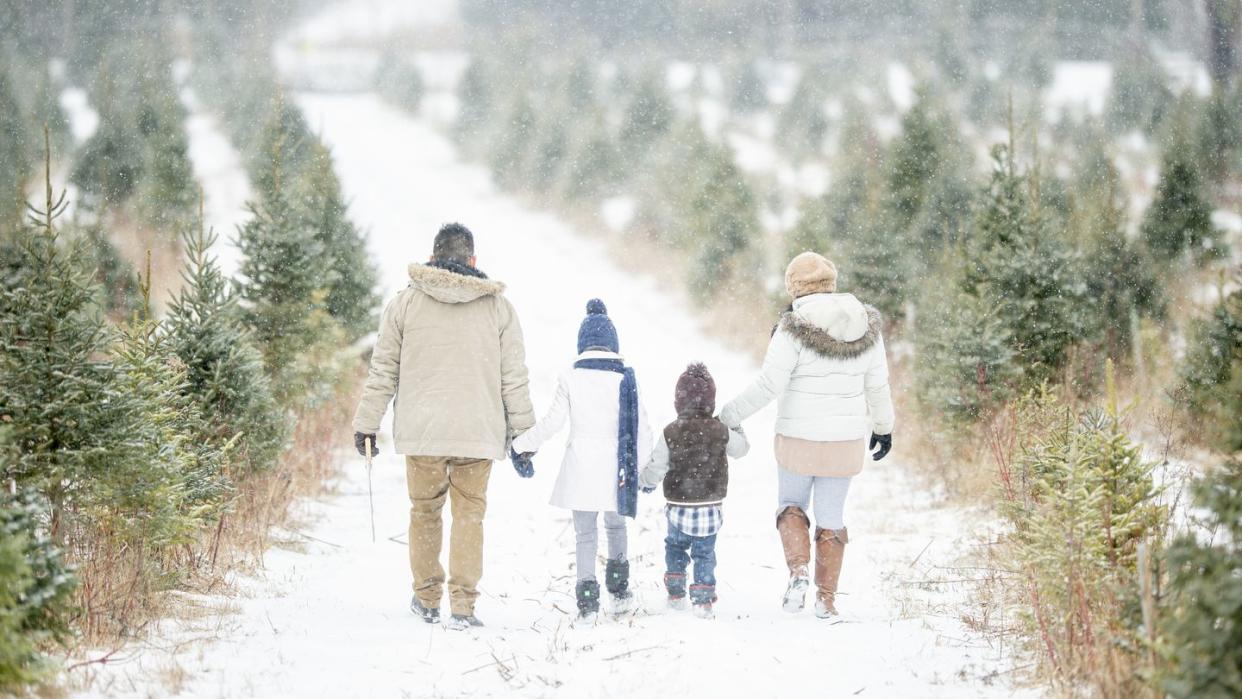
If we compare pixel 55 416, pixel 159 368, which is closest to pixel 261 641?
pixel 55 416

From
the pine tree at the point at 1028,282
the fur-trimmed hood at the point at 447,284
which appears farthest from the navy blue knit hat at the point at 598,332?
the pine tree at the point at 1028,282

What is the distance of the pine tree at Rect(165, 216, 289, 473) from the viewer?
668 centimetres

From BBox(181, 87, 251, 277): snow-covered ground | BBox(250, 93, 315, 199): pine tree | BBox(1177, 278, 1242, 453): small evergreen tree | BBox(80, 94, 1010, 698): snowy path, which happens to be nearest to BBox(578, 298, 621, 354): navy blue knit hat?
BBox(80, 94, 1010, 698): snowy path

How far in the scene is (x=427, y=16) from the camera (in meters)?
77.8

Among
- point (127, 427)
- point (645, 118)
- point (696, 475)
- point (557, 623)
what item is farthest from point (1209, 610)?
point (645, 118)

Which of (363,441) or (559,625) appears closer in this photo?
(559,625)

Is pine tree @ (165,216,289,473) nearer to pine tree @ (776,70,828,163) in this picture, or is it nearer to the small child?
the small child

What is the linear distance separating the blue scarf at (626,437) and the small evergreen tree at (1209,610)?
8.73 ft

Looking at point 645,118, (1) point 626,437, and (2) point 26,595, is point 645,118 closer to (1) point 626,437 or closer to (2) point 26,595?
(1) point 626,437

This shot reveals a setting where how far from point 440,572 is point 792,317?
2380 mm

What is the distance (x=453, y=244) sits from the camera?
5.26 meters

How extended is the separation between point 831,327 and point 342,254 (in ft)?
29.0

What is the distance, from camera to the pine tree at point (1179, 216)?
15.3m

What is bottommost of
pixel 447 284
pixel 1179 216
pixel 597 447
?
pixel 597 447
